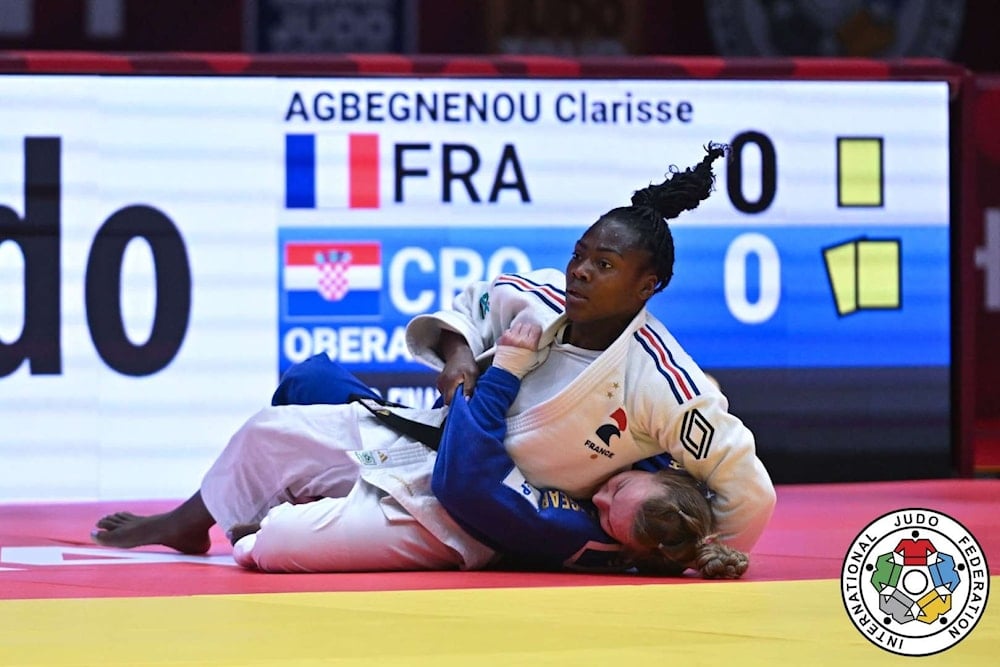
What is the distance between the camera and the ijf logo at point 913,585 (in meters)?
3.06

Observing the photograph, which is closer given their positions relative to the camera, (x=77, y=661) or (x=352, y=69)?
(x=77, y=661)

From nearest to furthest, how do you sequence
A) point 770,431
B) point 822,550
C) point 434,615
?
1. point 434,615
2. point 822,550
3. point 770,431

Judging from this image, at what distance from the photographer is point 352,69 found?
6492mm

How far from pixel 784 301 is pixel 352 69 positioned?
1848 mm

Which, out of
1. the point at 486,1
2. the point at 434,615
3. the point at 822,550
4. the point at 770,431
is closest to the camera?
the point at 434,615

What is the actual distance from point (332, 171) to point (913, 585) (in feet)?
12.3

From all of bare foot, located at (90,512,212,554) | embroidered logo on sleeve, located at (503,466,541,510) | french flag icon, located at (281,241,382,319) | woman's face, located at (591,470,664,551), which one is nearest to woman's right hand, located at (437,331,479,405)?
embroidered logo on sleeve, located at (503,466,541,510)

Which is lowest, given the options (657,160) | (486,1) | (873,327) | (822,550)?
(822,550)

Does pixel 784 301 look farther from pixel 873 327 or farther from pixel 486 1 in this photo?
pixel 486 1

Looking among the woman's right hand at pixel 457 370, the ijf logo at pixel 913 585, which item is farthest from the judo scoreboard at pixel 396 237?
the ijf logo at pixel 913 585

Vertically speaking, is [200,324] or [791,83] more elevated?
[791,83]

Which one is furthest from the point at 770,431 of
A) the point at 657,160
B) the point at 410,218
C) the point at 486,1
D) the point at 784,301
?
the point at 486,1

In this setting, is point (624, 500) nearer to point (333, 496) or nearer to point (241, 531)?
point (333, 496)

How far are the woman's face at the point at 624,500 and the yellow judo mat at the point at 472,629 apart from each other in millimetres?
193
